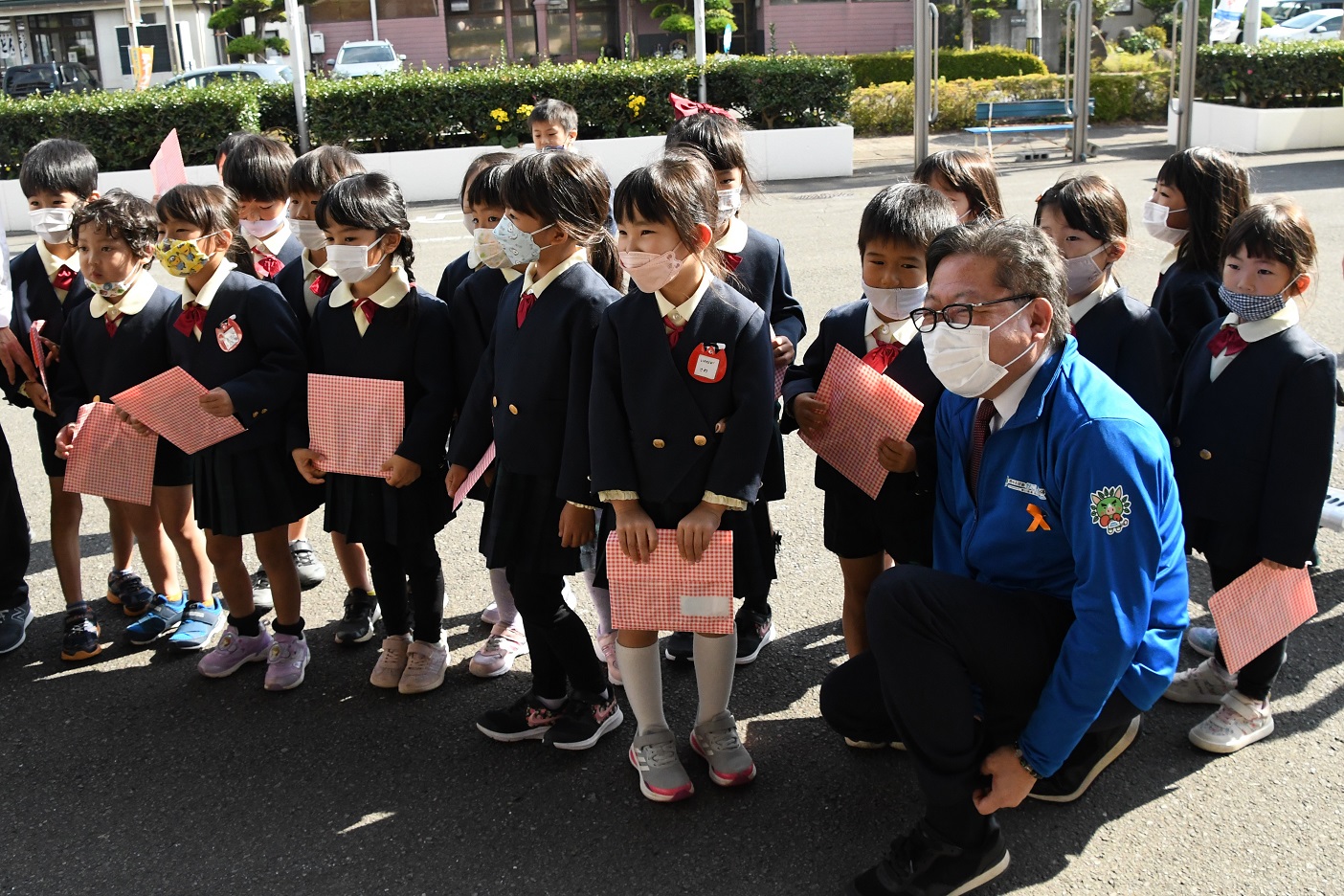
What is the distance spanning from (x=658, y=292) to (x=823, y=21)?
3842cm

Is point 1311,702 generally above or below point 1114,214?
below

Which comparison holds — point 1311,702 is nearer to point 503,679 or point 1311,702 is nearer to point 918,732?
point 918,732

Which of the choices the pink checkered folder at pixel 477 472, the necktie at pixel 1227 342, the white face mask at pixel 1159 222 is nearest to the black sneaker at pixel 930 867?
the necktie at pixel 1227 342

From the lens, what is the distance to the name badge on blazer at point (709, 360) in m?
2.79

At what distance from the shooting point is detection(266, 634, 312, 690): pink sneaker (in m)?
3.64

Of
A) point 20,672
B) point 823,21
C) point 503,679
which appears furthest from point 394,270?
point 823,21

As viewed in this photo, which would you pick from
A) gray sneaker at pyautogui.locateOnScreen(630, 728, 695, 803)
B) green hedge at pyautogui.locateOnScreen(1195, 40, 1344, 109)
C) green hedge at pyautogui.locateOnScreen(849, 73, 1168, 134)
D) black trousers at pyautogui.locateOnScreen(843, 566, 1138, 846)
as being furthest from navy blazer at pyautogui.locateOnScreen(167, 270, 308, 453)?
green hedge at pyautogui.locateOnScreen(849, 73, 1168, 134)

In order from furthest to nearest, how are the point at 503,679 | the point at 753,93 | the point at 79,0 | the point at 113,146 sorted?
the point at 79,0 < the point at 753,93 < the point at 113,146 < the point at 503,679

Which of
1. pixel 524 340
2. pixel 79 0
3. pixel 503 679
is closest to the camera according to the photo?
pixel 524 340

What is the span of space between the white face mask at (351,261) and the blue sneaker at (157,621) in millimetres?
1472

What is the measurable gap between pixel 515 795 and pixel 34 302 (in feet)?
8.52

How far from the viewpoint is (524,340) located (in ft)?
10.1

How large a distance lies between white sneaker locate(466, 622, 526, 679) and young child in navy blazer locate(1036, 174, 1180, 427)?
196cm

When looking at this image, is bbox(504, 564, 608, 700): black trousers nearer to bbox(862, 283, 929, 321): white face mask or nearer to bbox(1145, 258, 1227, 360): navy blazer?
bbox(862, 283, 929, 321): white face mask
